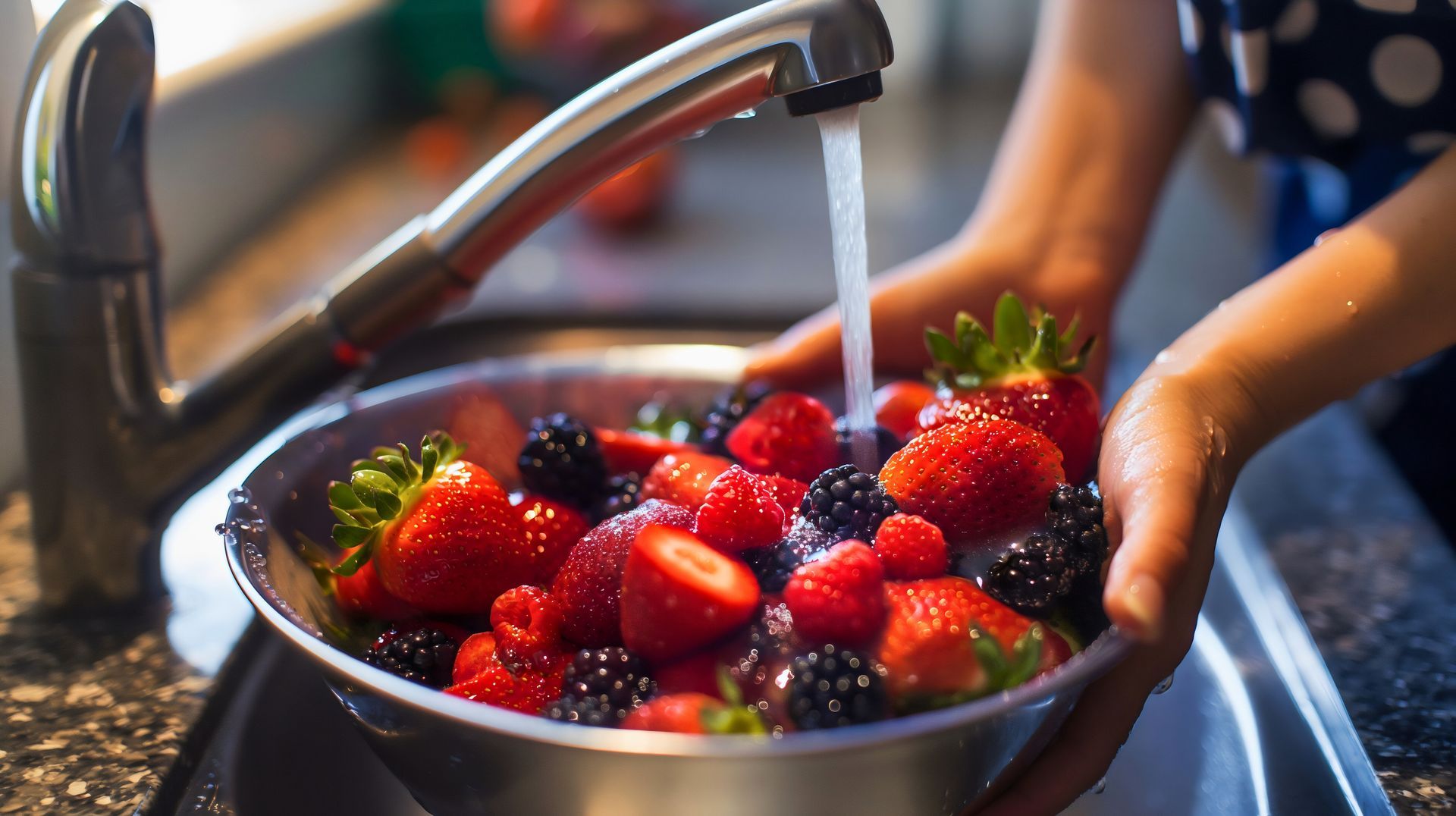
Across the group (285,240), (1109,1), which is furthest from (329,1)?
(1109,1)

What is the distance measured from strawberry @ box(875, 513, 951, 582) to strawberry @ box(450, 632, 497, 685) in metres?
0.21

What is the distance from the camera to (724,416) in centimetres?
74

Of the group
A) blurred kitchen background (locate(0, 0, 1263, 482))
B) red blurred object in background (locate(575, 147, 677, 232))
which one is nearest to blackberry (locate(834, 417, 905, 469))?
blurred kitchen background (locate(0, 0, 1263, 482))

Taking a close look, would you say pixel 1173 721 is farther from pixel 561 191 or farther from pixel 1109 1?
pixel 1109 1

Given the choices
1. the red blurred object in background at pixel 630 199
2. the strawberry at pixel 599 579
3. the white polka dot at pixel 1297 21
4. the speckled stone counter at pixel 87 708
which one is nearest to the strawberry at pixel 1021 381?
the strawberry at pixel 599 579

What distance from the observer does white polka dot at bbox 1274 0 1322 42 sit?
0.76 m

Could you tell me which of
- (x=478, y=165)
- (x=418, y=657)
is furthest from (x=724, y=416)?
(x=478, y=165)

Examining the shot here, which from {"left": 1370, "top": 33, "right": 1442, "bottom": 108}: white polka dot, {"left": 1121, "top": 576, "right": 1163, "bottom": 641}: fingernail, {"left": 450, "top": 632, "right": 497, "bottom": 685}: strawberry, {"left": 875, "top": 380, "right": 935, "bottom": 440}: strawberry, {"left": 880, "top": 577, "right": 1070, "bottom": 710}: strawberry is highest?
{"left": 1370, "top": 33, "right": 1442, "bottom": 108}: white polka dot

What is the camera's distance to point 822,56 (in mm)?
487

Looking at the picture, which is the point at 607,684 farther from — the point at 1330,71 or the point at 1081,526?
the point at 1330,71

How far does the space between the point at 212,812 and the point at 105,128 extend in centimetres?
38

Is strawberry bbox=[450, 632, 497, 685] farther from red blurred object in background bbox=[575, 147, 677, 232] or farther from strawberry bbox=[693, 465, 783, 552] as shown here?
red blurred object in background bbox=[575, 147, 677, 232]

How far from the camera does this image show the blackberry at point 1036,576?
0.51m

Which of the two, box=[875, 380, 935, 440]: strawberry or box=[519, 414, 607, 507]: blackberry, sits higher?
box=[519, 414, 607, 507]: blackberry
